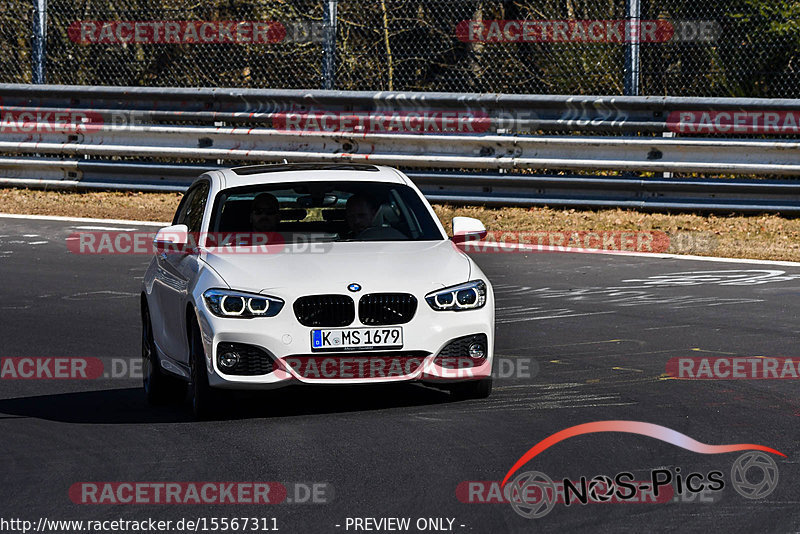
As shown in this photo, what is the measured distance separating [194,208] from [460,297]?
7.60 ft

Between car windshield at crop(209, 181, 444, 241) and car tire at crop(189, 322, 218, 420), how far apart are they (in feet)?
3.67

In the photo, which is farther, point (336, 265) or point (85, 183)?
point (85, 183)

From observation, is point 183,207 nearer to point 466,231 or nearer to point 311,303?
point 466,231

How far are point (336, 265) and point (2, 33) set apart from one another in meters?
14.0

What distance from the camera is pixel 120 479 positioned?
22.4 feet

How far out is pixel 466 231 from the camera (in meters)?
9.32

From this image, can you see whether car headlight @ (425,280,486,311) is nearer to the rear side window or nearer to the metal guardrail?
the rear side window

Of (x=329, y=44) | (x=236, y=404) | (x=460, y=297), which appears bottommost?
(x=236, y=404)

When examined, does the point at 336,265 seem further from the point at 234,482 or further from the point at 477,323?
the point at 234,482

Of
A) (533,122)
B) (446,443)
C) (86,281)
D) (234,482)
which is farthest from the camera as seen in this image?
(533,122)

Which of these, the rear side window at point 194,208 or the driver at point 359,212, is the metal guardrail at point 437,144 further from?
the driver at point 359,212

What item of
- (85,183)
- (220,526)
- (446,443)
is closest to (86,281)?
(85,183)

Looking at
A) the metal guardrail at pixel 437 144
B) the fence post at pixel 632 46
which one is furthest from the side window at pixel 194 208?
the metal guardrail at pixel 437 144

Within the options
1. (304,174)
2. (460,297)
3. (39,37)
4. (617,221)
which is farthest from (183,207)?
(39,37)
